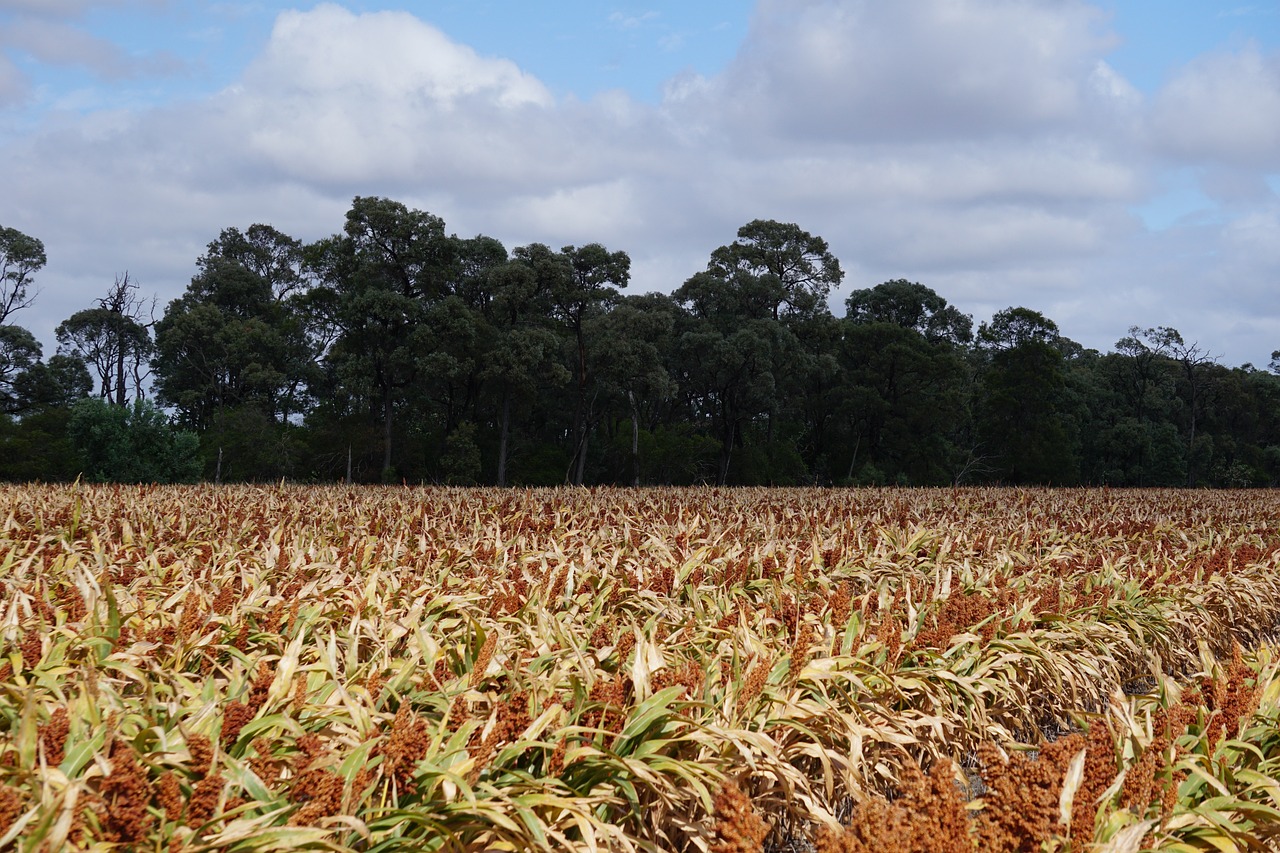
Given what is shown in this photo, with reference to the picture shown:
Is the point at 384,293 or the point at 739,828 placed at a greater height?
the point at 384,293

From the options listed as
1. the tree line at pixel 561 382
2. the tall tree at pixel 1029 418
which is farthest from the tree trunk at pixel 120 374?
the tall tree at pixel 1029 418

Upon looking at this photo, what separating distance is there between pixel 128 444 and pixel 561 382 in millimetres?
12749

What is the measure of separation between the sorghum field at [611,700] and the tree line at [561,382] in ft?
71.5

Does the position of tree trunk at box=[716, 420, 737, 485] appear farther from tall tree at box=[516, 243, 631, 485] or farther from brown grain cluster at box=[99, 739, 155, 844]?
brown grain cluster at box=[99, 739, 155, 844]

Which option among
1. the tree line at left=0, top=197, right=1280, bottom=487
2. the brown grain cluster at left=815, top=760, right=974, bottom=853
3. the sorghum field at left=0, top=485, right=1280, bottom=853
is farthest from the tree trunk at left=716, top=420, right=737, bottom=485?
the brown grain cluster at left=815, top=760, right=974, bottom=853

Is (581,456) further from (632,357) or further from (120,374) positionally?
(120,374)

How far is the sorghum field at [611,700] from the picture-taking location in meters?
2.30

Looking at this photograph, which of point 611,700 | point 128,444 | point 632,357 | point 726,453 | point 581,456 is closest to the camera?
point 611,700

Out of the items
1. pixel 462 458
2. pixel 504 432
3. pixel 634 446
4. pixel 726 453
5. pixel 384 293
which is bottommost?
pixel 462 458

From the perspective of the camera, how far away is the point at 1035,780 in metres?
2.51

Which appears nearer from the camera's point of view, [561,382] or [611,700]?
[611,700]

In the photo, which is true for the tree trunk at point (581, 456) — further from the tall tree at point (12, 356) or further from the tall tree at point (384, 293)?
the tall tree at point (12, 356)

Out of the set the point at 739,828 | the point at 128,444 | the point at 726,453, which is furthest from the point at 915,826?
the point at 726,453

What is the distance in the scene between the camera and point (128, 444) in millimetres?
23500
